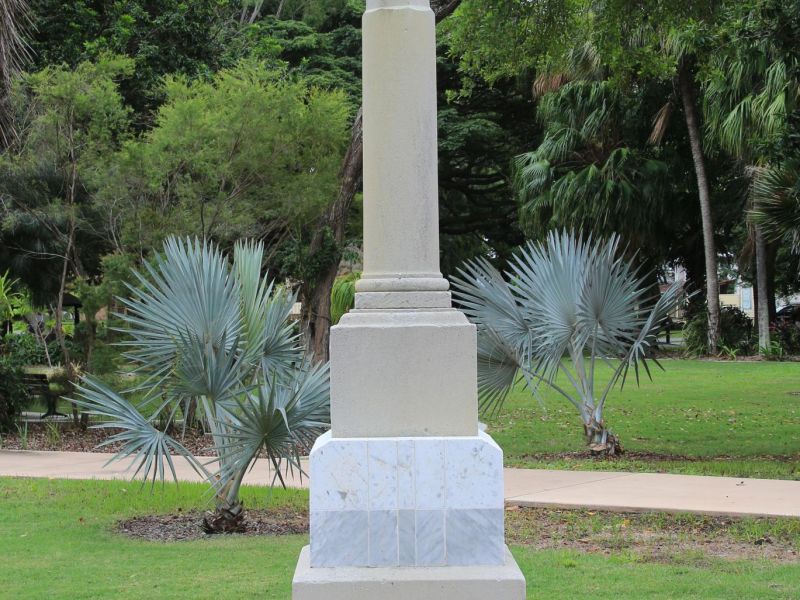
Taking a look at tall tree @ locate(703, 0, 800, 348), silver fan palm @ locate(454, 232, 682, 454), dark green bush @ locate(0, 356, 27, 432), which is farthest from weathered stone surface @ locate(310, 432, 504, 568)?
dark green bush @ locate(0, 356, 27, 432)

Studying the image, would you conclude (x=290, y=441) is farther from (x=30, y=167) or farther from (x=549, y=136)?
(x=549, y=136)

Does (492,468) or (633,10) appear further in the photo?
(633,10)

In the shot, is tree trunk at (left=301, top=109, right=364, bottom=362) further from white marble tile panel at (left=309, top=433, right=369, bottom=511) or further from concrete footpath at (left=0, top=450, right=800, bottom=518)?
white marble tile panel at (left=309, top=433, right=369, bottom=511)

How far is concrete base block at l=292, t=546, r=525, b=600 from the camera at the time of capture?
475 centimetres

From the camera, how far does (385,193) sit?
5.16 metres

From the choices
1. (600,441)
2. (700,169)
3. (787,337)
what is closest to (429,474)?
(600,441)

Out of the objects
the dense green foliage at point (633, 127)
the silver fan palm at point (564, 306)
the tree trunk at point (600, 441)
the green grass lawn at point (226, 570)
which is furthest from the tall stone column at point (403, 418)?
the dense green foliage at point (633, 127)

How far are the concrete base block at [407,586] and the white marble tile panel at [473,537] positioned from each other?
82mm

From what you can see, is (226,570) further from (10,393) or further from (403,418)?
(10,393)

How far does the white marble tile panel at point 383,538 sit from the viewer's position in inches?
192

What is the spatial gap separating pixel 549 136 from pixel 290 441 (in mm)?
24065

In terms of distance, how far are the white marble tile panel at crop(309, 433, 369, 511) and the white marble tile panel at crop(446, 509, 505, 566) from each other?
415mm

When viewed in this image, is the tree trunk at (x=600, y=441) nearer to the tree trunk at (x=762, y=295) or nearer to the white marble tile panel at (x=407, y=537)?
the white marble tile panel at (x=407, y=537)

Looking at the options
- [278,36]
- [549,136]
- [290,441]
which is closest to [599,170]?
[549,136]
